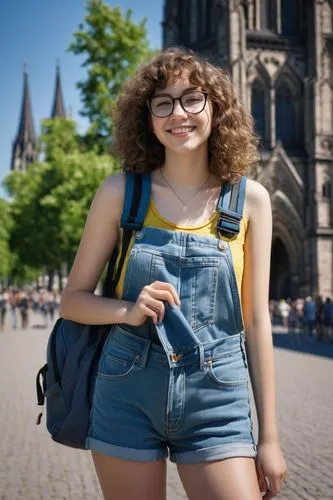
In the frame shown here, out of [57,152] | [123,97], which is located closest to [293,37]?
[57,152]

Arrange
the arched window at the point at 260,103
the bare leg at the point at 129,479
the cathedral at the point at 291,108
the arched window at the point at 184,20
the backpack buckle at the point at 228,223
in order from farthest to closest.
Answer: the arched window at the point at 184,20
the arched window at the point at 260,103
the cathedral at the point at 291,108
the backpack buckle at the point at 228,223
the bare leg at the point at 129,479

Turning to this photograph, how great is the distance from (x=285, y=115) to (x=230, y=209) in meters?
36.2

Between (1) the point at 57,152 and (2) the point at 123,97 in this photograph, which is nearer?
(2) the point at 123,97

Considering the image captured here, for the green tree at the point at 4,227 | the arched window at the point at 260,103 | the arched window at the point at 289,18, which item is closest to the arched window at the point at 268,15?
the arched window at the point at 289,18

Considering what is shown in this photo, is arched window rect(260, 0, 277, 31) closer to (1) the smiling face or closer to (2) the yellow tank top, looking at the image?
(1) the smiling face

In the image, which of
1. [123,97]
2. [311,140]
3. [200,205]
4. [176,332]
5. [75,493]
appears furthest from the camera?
[311,140]

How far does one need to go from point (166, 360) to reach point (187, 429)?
0.21 m

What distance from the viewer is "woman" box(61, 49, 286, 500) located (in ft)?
6.44

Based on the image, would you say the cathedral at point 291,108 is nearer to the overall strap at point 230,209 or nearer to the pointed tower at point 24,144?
the overall strap at point 230,209

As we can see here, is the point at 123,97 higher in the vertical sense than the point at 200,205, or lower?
higher

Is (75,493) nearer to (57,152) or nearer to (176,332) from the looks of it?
(176,332)

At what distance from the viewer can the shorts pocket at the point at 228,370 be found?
6.55 ft

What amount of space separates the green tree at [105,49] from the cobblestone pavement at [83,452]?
13.8 metres

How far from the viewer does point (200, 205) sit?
2.15 meters
